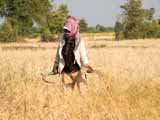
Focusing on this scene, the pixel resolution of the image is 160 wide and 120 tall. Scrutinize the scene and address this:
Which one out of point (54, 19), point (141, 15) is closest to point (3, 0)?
point (54, 19)

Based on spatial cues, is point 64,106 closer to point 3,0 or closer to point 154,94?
point 154,94

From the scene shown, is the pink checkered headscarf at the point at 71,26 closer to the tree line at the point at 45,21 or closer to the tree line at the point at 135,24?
the tree line at the point at 45,21

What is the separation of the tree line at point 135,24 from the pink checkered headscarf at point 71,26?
224ft

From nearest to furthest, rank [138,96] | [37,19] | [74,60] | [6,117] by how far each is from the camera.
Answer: [6,117] < [138,96] < [74,60] < [37,19]

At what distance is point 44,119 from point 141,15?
76000 millimetres

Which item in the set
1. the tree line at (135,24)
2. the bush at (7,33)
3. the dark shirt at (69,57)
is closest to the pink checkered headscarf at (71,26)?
the dark shirt at (69,57)

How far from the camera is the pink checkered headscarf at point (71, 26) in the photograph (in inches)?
337

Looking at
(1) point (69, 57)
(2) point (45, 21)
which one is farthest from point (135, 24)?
(1) point (69, 57)

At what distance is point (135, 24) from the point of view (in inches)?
3135

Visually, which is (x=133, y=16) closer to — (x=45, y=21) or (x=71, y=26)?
(x=45, y=21)

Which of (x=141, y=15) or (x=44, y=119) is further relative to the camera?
(x=141, y=15)

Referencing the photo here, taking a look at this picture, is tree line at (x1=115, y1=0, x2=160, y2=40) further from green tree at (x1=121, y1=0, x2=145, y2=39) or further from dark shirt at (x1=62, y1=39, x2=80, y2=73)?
dark shirt at (x1=62, y1=39, x2=80, y2=73)

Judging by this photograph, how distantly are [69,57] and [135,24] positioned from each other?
71.6m

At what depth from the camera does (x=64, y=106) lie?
6.17 m
